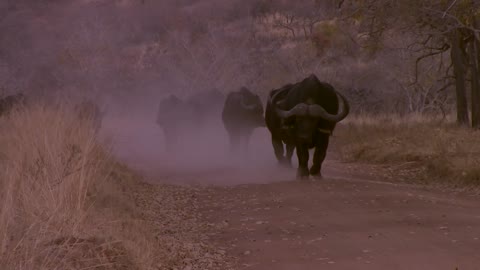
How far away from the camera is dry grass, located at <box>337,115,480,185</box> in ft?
38.9

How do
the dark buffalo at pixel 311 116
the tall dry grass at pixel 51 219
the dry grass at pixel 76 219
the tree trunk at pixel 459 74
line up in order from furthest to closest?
1. the tree trunk at pixel 459 74
2. the dark buffalo at pixel 311 116
3. the dry grass at pixel 76 219
4. the tall dry grass at pixel 51 219

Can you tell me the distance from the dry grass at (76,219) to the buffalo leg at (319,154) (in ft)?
8.92

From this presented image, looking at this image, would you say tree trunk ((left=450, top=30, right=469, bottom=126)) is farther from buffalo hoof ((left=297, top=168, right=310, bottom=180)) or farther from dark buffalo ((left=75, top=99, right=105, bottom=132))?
dark buffalo ((left=75, top=99, right=105, bottom=132))

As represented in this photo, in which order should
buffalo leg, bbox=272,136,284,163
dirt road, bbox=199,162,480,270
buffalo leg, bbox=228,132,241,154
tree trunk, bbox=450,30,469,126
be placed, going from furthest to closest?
buffalo leg, bbox=228,132,241,154
tree trunk, bbox=450,30,469,126
buffalo leg, bbox=272,136,284,163
dirt road, bbox=199,162,480,270

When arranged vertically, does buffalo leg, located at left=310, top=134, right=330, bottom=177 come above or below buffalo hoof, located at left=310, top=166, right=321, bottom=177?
above

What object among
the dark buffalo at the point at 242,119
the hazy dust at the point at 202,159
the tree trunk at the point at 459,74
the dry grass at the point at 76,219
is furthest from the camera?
the dark buffalo at the point at 242,119

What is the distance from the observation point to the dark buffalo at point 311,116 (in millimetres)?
11672

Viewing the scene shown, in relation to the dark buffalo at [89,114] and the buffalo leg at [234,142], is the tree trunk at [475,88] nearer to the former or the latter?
the buffalo leg at [234,142]

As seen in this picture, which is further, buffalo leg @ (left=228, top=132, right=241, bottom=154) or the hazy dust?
buffalo leg @ (left=228, top=132, right=241, bottom=154)

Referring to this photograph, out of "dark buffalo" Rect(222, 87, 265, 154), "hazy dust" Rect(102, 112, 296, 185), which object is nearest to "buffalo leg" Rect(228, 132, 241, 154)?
"dark buffalo" Rect(222, 87, 265, 154)

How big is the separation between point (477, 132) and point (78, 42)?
44.2 meters

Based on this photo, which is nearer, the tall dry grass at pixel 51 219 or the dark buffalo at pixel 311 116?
the tall dry grass at pixel 51 219

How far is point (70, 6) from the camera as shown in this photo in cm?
6725

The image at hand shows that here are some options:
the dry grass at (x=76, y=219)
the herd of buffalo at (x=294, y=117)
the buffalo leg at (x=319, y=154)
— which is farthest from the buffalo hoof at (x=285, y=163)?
the dry grass at (x=76, y=219)
